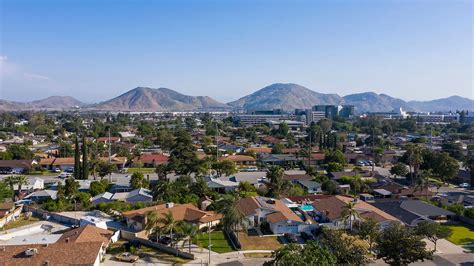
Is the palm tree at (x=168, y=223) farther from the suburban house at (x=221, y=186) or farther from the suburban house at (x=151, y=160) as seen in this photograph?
the suburban house at (x=151, y=160)

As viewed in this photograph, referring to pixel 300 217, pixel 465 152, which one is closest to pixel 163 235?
pixel 300 217

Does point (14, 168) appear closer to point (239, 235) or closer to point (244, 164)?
point (244, 164)

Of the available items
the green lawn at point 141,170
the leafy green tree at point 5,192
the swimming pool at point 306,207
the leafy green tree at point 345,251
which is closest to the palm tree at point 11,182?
the leafy green tree at point 5,192

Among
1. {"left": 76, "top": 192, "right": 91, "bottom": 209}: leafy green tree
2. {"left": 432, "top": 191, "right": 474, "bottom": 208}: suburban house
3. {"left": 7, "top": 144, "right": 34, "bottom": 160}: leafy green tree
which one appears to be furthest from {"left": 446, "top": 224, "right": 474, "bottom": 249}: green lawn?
{"left": 7, "top": 144, "right": 34, "bottom": 160}: leafy green tree

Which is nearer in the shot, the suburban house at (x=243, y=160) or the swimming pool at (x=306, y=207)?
the swimming pool at (x=306, y=207)

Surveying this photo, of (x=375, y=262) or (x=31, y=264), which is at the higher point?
(x=31, y=264)

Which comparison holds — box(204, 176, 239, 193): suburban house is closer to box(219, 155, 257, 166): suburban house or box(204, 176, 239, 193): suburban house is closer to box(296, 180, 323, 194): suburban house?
box(296, 180, 323, 194): suburban house

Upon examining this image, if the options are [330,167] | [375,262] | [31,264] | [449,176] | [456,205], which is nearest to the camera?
[31,264]
